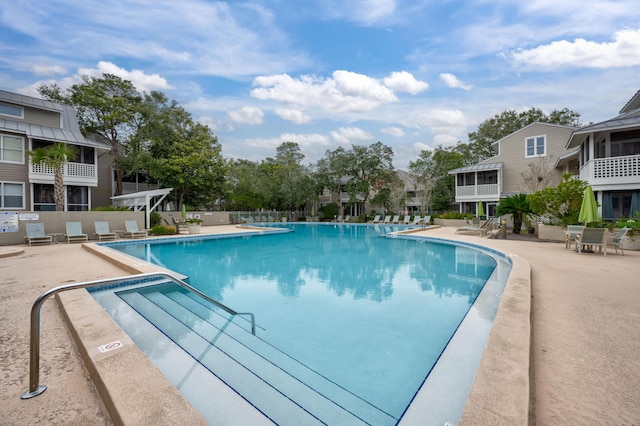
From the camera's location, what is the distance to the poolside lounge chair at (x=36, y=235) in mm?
12414

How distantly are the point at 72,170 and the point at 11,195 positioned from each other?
2.89 m

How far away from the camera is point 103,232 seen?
1424cm

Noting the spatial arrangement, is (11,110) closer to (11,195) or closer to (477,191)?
(11,195)

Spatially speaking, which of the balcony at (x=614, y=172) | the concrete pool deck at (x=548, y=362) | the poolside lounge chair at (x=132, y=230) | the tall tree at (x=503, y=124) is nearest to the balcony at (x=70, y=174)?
the poolside lounge chair at (x=132, y=230)

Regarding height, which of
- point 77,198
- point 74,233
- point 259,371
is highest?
point 77,198

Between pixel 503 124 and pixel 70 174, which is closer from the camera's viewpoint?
pixel 70 174

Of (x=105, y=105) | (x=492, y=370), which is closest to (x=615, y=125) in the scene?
(x=492, y=370)

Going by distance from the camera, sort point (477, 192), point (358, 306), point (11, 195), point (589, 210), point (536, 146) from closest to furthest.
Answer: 1. point (358, 306)
2. point (589, 210)
3. point (11, 195)
4. point (536, 146)
5. point (477, 192)

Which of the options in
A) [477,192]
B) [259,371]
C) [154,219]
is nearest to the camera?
[259,371]

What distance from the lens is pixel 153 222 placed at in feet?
60.0

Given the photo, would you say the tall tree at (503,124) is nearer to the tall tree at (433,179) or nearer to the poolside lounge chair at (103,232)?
the tall tree at (433,179)

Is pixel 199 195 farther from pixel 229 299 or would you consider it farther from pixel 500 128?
pixel 500 128

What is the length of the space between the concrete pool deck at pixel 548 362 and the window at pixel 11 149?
14.5 meters

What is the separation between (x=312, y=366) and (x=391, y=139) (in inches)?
1155
